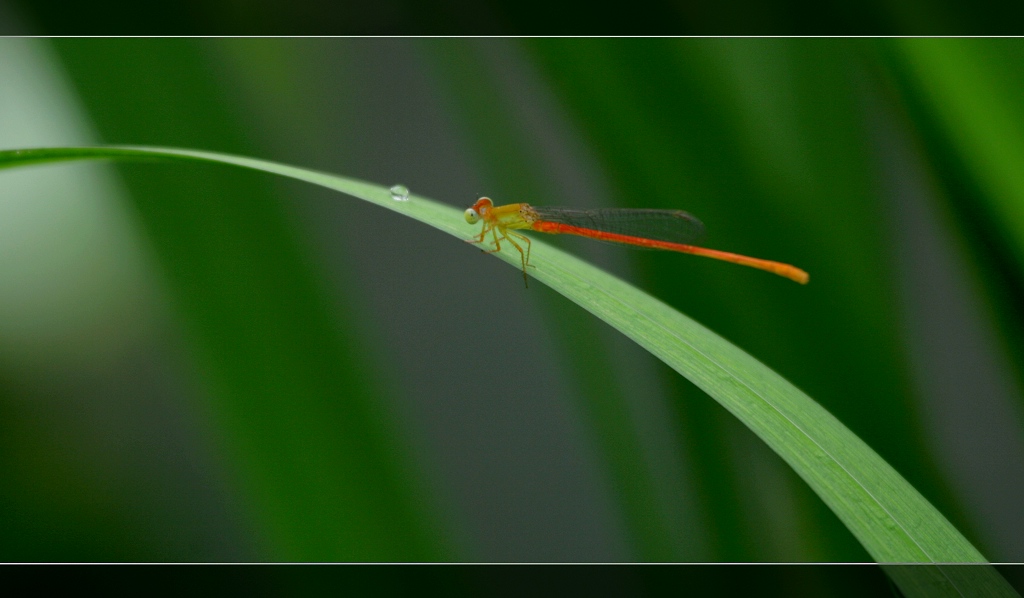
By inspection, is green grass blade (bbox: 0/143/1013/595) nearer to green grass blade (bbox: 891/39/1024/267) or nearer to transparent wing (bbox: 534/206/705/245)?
transparent wing (bbox: 534/206/705/245)

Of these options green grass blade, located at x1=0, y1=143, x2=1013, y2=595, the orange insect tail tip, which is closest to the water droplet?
green grass blade, located at x1=0, y1=143, x2=1013, y2=595

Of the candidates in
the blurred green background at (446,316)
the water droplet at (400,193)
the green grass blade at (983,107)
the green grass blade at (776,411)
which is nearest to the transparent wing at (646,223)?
the blurred green background at (446,316)

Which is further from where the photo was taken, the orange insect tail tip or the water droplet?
the orange insect tail tip

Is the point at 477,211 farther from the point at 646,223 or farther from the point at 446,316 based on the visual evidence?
the point at 646,223

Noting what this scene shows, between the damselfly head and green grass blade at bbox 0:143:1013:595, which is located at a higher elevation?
the damselfly head

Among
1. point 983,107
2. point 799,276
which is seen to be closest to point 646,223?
point 799,276

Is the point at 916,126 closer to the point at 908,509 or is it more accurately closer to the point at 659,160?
the point at 659,160
